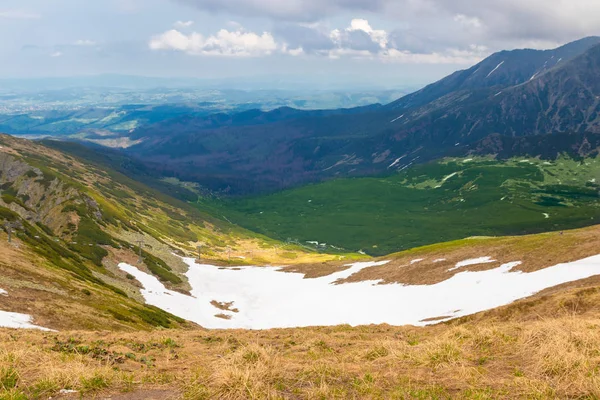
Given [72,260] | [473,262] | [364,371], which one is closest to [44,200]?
[72,260]

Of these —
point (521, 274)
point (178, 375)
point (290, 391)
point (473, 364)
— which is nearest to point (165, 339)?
point (178, 375)

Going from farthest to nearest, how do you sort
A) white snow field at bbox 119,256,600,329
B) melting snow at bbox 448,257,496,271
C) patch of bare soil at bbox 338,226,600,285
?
melting snow at bbox 448,257,496,271 < patch of bare soil at bbox 338,226,600,285 < white snow field at bbox 119,256,600,329

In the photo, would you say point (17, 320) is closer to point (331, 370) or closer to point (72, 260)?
point (331, 370)

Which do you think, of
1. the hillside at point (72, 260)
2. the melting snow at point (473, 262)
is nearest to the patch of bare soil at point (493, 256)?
the melting snow at point (473, 262)

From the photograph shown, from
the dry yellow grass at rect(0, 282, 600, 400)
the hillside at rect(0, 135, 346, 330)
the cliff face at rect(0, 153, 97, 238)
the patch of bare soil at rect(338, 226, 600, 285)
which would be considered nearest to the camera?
the dry yellow grass at rect(0, 282, 600, 400)

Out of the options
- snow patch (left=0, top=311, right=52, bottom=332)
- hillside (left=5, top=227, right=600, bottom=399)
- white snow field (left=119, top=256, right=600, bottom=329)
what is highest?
hillside (left=5, top=227, right=600, bottom=399)

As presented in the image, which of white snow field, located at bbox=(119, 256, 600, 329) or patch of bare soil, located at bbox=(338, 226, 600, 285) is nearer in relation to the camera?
white snow field, located at bbox=(119, 256, 600, 329)

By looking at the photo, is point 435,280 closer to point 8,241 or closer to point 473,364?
point 473,364

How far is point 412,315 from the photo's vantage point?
211 feet

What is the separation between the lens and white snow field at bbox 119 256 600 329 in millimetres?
58344

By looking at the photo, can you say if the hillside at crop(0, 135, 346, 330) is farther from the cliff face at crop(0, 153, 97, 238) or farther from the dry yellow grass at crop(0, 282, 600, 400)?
the dry yellow grass at crop(0, 282, 600, 400)

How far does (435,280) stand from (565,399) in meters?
65.8

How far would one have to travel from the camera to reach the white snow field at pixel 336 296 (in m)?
58.3

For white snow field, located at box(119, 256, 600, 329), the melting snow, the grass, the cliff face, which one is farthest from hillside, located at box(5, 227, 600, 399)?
the cliff face
